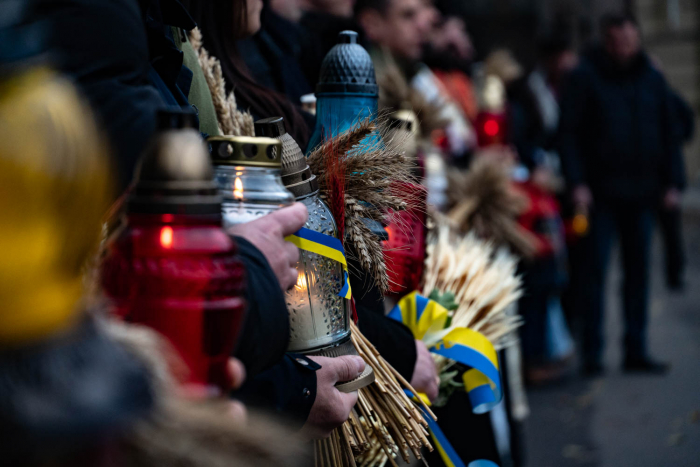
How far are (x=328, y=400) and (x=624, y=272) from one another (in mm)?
5041

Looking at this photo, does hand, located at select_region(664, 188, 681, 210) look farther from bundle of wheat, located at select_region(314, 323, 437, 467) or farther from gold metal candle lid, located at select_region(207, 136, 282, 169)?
gold metal candle lid, located at select_region(207, 136, 282, 169)

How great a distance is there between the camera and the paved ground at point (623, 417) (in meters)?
4.06

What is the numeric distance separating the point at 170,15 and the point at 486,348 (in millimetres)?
959

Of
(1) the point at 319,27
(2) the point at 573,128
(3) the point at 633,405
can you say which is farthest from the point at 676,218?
(1) the point at 319,27

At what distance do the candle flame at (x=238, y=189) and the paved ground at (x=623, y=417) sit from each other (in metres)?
3.44

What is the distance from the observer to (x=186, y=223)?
0.71 meters

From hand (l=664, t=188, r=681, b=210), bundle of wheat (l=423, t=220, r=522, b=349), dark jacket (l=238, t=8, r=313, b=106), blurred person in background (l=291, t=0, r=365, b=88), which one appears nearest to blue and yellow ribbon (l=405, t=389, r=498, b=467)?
bundle of wheat (l=423, t=220, r=522, b=349)

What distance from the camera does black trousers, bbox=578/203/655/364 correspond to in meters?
5.54

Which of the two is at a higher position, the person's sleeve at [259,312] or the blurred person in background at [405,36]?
the blurred person in background at [405,36]

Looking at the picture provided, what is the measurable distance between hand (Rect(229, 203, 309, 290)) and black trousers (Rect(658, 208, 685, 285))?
5.79m

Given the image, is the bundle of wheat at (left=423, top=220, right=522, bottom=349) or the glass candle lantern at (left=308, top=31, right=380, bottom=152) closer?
the glass candle lantern at (left=308, top=31, right=380, bottom=152)

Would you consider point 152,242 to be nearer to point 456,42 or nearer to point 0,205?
point 0,205

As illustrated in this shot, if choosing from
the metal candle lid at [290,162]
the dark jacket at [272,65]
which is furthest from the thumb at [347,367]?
the dark jacket at [272,65]

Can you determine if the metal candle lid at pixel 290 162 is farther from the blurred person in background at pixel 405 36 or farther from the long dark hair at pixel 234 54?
the blurred person in background at pixel 405 36
